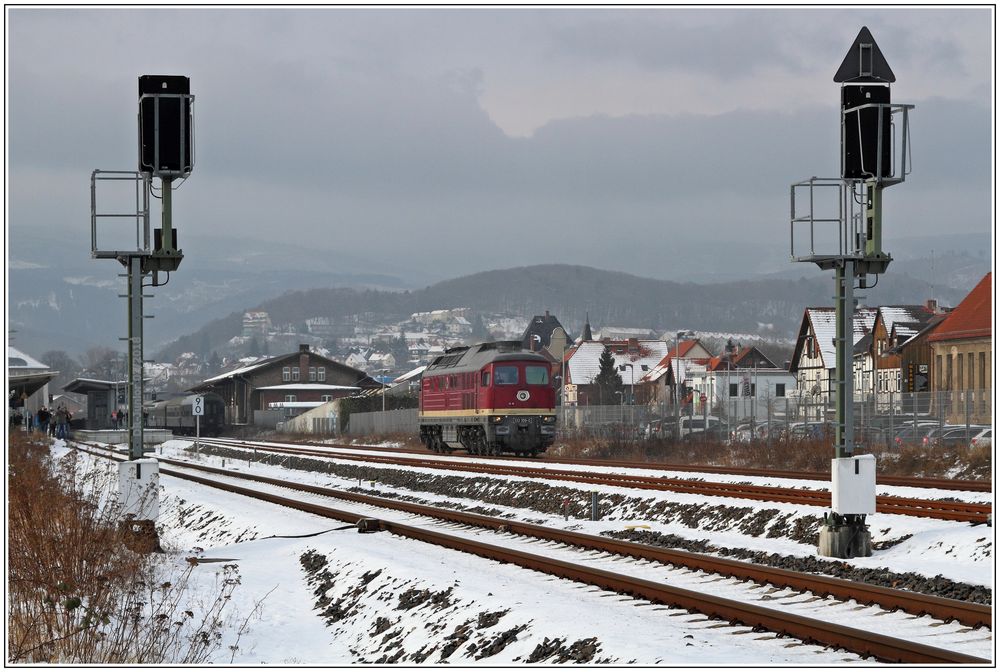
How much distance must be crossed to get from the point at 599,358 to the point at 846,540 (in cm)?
12328

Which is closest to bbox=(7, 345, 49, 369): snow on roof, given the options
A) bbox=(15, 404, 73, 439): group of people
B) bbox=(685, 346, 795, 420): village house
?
bbox=(15, 404, 73, 439): group of people

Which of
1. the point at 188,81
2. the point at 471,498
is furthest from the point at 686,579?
the point at 471,498

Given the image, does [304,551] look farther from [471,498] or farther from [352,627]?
[471,498]

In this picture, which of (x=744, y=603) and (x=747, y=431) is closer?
(x=744, y=603)

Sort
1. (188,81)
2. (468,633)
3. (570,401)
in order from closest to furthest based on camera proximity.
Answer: (468,633)
(188,81)
(570,401)

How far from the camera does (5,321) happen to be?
44.8 feet

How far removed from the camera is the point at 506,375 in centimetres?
4053

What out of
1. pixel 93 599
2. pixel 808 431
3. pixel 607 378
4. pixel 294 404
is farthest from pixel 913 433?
pixel 294 404

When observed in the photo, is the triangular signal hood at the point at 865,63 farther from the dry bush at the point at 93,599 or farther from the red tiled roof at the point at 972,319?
the red tiled roof at the point at 972,319

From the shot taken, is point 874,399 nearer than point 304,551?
No

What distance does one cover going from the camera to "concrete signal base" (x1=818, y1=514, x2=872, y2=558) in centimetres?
1562

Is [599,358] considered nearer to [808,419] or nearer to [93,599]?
[808,419]

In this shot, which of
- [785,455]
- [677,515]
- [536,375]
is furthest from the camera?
[536,375]

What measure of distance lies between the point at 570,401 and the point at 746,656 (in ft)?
422
